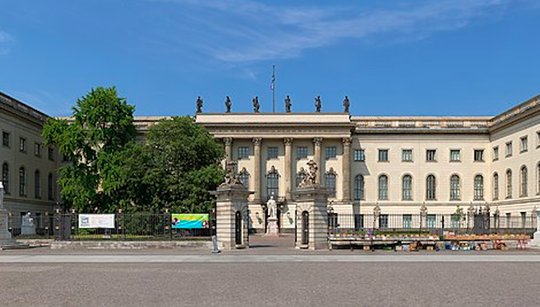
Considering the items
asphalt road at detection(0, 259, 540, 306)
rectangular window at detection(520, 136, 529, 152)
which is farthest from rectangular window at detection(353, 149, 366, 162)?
asphalt road at detection(0, 259, 540, 306)

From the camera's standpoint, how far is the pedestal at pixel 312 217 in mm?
40812

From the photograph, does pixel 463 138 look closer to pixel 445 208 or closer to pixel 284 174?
pixel 445 208

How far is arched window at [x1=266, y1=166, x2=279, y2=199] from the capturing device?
85.4m

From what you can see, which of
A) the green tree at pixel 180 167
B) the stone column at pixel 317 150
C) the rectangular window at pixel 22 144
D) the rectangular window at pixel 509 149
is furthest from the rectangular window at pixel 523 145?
the rectangular window at pixel 22 144

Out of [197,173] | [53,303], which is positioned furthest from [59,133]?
[53,303]

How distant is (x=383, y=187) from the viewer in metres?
86.1

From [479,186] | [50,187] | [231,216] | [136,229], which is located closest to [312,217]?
[231,216]

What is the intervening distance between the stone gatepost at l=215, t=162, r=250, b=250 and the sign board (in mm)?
3231

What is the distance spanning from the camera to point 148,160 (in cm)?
5734

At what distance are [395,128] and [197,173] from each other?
36593 millimetres

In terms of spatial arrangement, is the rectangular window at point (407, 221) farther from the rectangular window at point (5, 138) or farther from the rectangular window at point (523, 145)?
the rectangular window at point (5, 138)

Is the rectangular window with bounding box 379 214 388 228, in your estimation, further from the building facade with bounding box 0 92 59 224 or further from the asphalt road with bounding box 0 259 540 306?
the asphalt road with bounding box 0 259 540 306

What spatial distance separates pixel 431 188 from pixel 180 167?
38.7m

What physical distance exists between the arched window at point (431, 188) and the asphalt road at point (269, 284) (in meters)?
57.8
